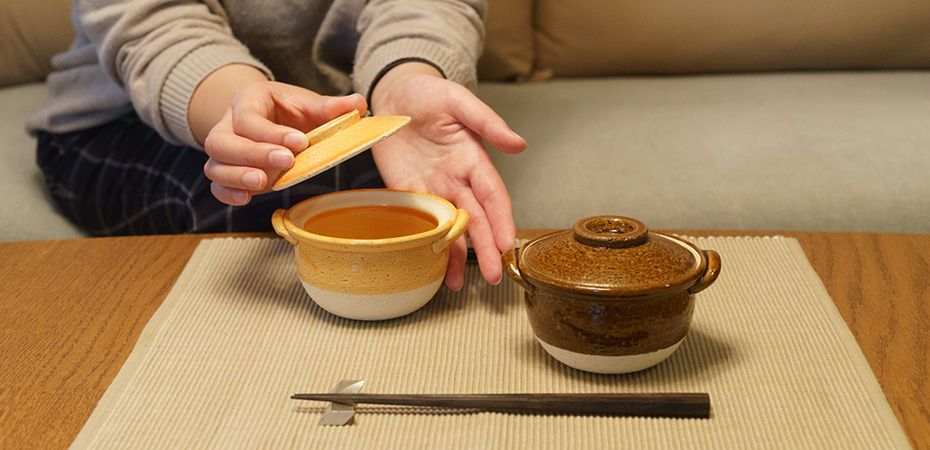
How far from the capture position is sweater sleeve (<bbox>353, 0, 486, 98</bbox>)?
1.03 meters

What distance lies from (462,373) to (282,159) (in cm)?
26

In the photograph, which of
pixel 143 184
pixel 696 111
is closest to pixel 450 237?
pixel 143 184

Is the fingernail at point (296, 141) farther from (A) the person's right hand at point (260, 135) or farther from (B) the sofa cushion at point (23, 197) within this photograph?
(B) the sofa cushion at point (23, 197)

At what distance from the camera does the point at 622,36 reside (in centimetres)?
163

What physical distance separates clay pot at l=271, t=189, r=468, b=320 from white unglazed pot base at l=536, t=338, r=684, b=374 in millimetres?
154

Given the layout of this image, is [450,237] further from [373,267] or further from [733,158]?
[733,158]

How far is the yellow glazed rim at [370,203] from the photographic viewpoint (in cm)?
64

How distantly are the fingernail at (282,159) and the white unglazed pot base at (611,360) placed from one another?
289 millimetres

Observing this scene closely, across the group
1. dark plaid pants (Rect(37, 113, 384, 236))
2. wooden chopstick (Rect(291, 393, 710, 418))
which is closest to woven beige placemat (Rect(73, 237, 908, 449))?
wooden chopstick (Rect(291, 393, 710, 418))

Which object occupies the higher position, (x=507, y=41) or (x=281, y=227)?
(x=281, y=227)

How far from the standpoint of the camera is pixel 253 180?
68 centimetres

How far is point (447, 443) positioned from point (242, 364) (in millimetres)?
220

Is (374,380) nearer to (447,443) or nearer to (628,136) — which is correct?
(447,443)

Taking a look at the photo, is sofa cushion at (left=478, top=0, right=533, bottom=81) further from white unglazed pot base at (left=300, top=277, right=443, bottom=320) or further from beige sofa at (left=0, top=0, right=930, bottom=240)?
white unglazed pot base at (left=300, top=277, right=443, bottom=320)
